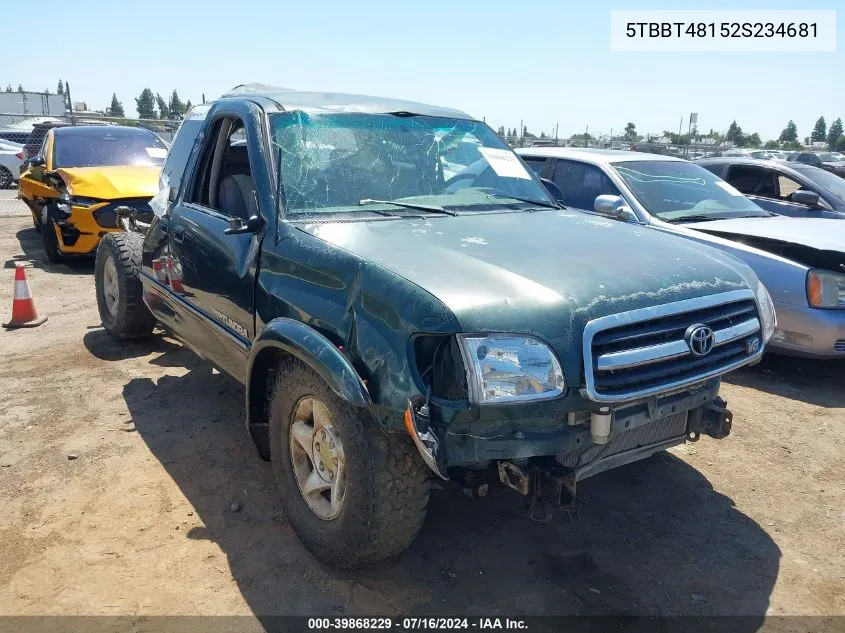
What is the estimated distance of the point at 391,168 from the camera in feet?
12.3

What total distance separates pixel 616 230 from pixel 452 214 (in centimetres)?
83

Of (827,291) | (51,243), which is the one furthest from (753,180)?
(51,243)

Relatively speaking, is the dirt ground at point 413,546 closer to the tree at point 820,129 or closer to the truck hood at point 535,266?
the truck hood at point 535,266

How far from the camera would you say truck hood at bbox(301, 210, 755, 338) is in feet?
8.28

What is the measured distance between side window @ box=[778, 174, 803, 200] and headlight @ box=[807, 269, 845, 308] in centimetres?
330

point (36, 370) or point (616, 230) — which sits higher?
point (616, 230)

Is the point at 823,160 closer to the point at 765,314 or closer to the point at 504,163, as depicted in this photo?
the point at 504,163

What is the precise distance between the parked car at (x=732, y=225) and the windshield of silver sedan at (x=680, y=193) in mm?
11

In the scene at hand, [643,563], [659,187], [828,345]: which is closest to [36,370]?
[643,563]

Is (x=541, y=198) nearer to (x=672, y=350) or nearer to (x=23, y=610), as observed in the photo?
(x=672, y=350)

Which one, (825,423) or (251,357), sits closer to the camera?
(251,357)

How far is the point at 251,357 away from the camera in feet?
10.6

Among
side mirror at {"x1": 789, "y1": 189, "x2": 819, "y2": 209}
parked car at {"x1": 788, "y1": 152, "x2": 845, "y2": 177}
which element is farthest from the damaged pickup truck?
parked car at {"x1": 788, "y1": 152, "x2": 845, "y2": 177}

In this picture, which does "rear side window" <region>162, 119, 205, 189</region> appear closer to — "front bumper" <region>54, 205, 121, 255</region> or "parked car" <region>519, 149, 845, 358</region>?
"parked car" <region>519, 149, 845, 358</region>
